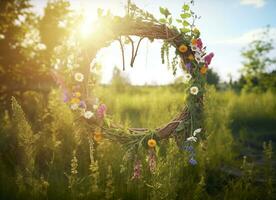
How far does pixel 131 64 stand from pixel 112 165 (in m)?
1.85

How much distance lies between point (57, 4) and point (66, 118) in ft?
13.7

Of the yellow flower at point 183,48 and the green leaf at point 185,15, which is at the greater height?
the green leaf at point 185,15

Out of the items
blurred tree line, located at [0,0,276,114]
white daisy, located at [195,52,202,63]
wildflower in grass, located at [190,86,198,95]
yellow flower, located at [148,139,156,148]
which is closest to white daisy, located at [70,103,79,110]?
yellow flower, located at [148,139,156,148]

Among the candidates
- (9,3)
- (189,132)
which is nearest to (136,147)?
(189,132)

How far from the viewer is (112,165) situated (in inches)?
196

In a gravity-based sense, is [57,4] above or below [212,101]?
above

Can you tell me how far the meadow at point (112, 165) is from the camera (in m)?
→ 3.89

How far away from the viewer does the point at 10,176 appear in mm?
4875

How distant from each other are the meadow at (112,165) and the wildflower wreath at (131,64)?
0.14 m

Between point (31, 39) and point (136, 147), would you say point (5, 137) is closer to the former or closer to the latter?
point (136, 147)

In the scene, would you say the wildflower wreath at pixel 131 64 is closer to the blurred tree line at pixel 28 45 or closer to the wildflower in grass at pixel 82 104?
the wildflower in grass at pixel 82 104

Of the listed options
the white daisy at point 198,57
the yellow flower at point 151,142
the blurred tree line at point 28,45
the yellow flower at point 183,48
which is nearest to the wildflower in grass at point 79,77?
the yellow flower at point 151,142

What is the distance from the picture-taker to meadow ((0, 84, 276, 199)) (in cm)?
389

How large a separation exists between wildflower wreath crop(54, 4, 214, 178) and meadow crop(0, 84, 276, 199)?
14 cm
